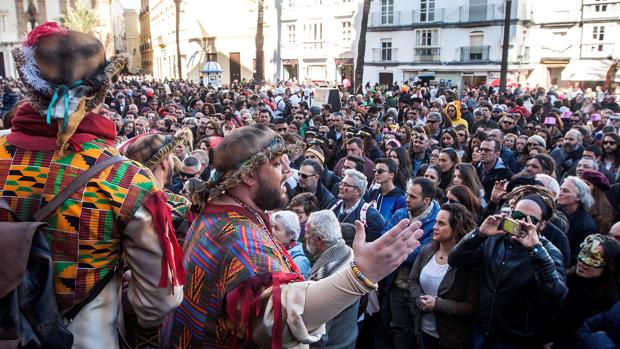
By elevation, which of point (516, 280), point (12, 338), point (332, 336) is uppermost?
point (12, 338)

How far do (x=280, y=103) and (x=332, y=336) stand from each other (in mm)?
14715

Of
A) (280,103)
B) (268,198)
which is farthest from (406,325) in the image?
(280,103)

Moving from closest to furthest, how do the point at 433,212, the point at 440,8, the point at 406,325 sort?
the point at 406,325 → the point at 433,212 → the point at 440,8

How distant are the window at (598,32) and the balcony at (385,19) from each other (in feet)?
43.9

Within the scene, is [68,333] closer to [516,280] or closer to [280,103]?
[516,280]

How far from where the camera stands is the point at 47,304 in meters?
1.70

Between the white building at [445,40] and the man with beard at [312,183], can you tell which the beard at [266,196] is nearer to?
the man with beard at [312,183]

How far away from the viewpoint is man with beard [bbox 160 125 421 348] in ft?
5.47

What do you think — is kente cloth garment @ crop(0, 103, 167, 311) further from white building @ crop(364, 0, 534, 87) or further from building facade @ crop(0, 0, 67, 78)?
building facade @ crop(0, 0, 67, 78)

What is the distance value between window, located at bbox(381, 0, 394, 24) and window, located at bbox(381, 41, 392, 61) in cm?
160

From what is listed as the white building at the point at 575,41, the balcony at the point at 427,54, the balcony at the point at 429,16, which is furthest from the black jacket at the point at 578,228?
the white building at the point at 575,41

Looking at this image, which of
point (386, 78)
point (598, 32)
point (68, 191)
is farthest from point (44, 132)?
point (598, 32)

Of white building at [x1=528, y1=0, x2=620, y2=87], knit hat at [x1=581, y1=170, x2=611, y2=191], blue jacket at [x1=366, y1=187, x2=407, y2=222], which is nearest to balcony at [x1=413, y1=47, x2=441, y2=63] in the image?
white building at [x1=528, y1=0, x2=620, y2=87]

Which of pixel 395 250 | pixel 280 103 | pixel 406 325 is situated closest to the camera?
pixel 395 250
